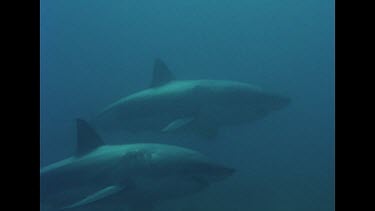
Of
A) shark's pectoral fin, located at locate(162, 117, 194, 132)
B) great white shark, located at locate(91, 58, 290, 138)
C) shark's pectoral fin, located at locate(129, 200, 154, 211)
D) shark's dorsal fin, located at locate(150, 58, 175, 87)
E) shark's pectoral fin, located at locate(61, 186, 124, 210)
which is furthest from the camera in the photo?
shark's dorsal fin, located at locate(150, 58, 175, 87)

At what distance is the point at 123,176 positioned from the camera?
263 inches

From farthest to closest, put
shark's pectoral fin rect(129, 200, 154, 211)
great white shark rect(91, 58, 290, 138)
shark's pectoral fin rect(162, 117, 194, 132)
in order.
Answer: great white shark rect(91, 58, 290, 138)
shark's pectoral fin rect(162, 117, 194, 132)
shark's pectoral fin rect(129, 200, 154, 211)

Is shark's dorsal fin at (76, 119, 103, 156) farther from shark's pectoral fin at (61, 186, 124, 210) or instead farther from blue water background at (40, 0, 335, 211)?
blue water background at (40, 0, 335, 211)

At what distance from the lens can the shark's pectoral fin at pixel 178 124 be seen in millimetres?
8172

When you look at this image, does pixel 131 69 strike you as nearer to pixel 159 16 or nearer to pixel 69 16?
pixel 69 16

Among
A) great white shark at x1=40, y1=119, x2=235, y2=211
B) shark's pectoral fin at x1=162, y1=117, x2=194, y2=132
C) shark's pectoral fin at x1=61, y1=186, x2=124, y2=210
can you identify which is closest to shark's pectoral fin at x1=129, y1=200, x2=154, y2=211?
great white shark at x1=40, y1=119, x2=235, y2=211

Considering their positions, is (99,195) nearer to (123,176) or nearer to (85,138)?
(123,176)

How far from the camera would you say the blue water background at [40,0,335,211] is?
14.0 m

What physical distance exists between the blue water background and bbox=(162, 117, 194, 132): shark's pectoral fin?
204 centimetres

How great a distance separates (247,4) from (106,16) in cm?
1941

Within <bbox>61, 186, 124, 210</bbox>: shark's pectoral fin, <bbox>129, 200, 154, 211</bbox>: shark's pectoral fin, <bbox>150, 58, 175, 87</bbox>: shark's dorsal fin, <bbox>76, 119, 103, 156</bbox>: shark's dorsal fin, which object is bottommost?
<bbox>129, 200, 154, 211</bbox>: shark's pectoral fin

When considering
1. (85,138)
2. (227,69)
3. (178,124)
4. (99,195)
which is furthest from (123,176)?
(227,69)

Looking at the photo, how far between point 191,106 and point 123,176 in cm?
232
